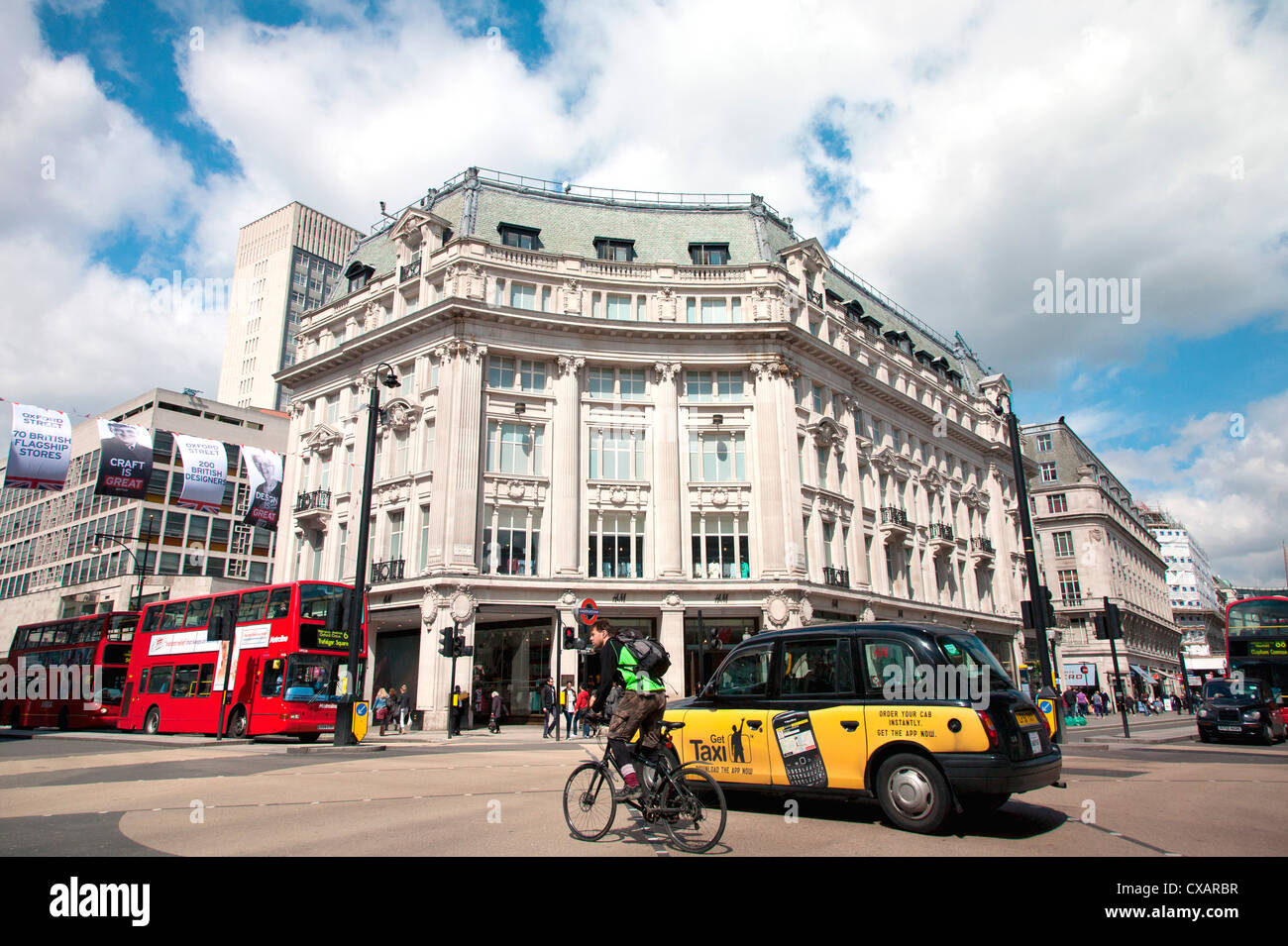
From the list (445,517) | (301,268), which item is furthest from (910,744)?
(301,268)

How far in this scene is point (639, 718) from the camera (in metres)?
6.41

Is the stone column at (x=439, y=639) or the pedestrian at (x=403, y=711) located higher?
the stone column at (x=439, y=639)

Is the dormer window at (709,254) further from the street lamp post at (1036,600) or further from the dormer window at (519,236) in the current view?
the street lamp post at (1036,600)

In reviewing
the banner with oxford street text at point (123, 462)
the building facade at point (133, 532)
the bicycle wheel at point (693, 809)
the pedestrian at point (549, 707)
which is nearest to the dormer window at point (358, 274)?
the banner with oxford street text at point (123, 462)

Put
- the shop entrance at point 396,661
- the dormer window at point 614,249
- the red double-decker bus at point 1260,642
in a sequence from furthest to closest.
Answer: the dormer window at point 614,249, the shop entrance at point 396,661, the red double-decker bus at point 1260,642

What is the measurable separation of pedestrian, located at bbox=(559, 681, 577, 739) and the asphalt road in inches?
486

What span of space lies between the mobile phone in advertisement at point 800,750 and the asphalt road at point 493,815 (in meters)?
0.37

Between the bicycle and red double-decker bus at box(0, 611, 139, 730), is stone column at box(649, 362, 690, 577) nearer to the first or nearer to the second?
red double-decker bus at box(0, 611, 139, 730)

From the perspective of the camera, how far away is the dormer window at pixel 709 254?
39.7m

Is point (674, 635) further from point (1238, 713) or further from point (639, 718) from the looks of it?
point (639, 718)

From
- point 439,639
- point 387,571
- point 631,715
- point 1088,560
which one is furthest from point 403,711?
point 1088,560

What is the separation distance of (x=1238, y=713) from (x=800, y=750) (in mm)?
19101
